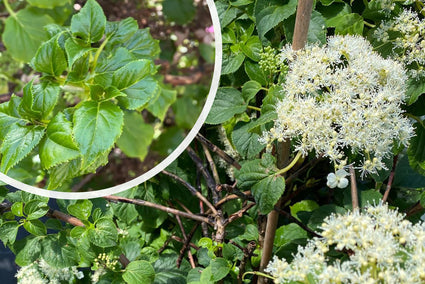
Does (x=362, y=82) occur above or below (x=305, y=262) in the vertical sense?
above

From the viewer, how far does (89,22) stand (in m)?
0.75

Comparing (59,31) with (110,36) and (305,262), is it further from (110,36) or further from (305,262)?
(305,262)

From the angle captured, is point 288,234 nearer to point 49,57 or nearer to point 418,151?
point 418,151

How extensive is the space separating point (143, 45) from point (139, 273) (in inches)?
15.7

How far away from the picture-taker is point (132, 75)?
72 centimetres

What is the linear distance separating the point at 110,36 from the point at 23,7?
0.45 ft

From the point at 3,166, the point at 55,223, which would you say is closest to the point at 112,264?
the point at 55,223

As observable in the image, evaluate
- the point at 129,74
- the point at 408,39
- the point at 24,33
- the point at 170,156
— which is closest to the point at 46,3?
the point at 24,33

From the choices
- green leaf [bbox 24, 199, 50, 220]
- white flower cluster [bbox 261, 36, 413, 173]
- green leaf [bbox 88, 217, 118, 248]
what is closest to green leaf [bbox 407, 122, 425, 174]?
white flower cluster [bbox 261, 36, 413, 173]

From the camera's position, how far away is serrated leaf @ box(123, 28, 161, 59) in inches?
31.0

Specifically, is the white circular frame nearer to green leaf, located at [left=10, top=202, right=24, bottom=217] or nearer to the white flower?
green leaf, located at [left=10, top=202, right=24, bottom=217]

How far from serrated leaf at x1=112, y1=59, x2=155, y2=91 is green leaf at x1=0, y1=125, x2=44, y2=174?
13 cm

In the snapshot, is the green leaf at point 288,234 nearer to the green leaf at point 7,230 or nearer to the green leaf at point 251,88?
the green leaf at point 251,88

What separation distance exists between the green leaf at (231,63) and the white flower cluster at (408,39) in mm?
219
